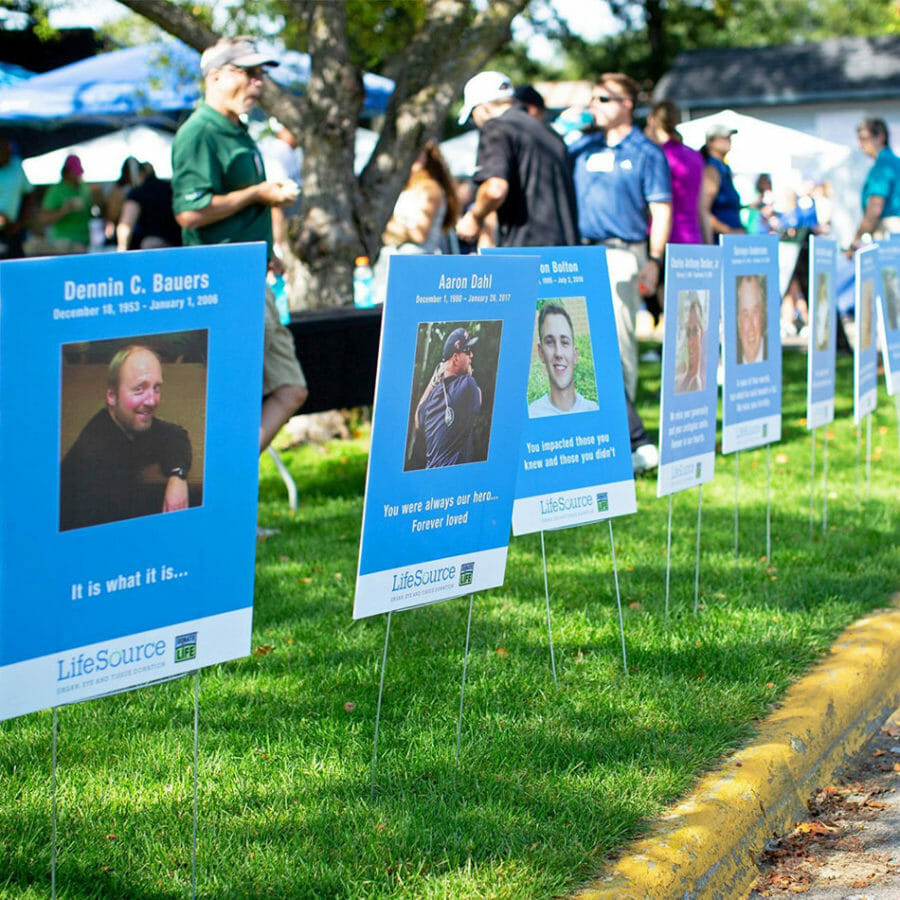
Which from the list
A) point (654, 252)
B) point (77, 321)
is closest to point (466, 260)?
point (77, 321)

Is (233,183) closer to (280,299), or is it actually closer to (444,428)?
(280,299)

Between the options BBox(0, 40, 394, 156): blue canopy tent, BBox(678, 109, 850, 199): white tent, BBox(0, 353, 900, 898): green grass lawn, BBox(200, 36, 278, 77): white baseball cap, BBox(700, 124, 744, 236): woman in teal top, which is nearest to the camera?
BBox(0, 353, 900, 898): green grass lawn

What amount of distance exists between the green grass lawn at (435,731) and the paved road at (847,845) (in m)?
0.33

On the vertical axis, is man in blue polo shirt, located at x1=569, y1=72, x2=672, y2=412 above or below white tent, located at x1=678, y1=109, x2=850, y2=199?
below

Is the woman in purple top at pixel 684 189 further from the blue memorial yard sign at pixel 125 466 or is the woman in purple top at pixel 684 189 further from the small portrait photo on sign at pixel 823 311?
the blue memorial yard sign at pixel 125 466

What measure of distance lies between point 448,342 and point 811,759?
1.88 metres

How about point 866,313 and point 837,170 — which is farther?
point 837,170

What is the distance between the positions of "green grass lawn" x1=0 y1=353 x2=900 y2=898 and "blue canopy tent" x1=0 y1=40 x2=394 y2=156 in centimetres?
970

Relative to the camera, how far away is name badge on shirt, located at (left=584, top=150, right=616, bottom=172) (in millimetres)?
9188

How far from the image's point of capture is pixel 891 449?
32.4ft

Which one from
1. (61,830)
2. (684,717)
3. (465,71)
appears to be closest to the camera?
(61,830)

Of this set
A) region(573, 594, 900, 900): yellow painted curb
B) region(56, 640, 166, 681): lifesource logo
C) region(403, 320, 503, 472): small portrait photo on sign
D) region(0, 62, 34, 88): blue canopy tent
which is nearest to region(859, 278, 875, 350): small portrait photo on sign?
region(573, 594, 900, 900): yellow painted curb

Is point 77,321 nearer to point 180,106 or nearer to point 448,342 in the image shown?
point 448,342

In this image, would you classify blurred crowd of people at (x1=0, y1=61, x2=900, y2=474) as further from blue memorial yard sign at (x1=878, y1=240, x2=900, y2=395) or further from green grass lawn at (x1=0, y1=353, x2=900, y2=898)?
green grass lawn at (x1=0, y1=353, x2=900, y2=898)
